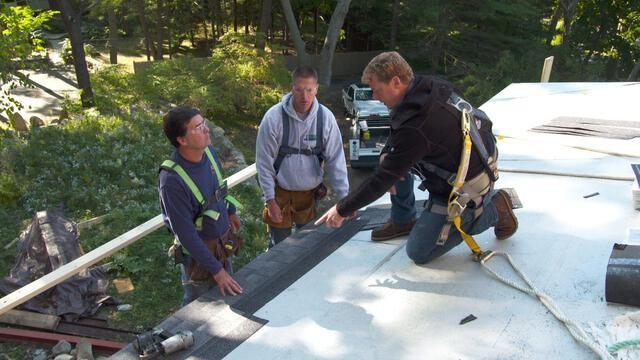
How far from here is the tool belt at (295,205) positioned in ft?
13.9

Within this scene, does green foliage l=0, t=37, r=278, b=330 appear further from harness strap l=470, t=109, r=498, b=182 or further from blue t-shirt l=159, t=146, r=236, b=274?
harness strap l=470, t=109, r=498, b=182

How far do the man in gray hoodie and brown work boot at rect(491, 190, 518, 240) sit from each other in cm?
118

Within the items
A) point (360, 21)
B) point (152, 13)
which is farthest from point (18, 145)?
point (360, 21)

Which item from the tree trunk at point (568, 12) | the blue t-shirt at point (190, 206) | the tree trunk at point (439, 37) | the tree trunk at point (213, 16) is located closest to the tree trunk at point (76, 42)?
the tree trunk at point (213, 16)

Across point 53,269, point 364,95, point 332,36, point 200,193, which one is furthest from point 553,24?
point 200,193

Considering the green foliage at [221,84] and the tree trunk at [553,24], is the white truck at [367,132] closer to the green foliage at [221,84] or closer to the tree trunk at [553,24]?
the green foliage at [221,84]

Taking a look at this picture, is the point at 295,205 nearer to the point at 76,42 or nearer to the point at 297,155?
the point at 297,155

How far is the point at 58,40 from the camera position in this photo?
24672 millimetres

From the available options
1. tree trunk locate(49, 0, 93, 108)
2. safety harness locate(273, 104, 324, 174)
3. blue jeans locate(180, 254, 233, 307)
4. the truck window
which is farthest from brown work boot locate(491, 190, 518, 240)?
the truck window

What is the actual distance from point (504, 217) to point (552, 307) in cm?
74

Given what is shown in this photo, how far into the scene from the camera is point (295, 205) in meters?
4.31

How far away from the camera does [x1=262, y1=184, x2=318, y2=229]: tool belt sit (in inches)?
167

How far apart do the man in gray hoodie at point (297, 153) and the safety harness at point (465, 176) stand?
1057 mm

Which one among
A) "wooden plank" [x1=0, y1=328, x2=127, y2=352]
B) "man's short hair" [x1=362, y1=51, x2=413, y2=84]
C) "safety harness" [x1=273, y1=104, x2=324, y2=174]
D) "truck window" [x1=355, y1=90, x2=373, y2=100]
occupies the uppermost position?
"man's short hair" [x1=362, y1=51, x2=413, y2=84]
